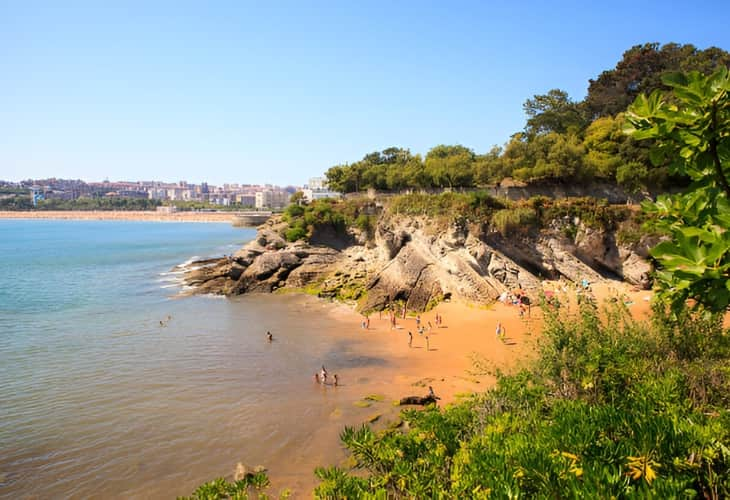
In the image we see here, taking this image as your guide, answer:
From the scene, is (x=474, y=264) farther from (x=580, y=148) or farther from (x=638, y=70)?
(x=638, y=70)

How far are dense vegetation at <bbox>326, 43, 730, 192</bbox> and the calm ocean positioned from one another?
19.0 m

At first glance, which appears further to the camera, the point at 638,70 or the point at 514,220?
the point at 638,70

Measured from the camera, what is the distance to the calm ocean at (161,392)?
43.1ft

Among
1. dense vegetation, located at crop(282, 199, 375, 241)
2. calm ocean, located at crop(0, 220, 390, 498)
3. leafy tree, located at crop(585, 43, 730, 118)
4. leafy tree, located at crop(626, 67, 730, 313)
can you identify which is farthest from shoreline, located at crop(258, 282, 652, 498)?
leafy tree, located at crop(585, 43, 730, 118)

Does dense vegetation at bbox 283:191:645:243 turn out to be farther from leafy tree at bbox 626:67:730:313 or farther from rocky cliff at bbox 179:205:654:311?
leafy tree at bbox 626:67:730:313

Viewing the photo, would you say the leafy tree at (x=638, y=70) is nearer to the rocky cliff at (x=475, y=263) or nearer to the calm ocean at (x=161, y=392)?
the rocky cliff at (x=475, y=263)

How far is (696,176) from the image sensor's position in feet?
14.3

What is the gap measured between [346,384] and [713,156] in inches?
672

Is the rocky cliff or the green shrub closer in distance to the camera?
the rocky cliff

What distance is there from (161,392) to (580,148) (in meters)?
34.3

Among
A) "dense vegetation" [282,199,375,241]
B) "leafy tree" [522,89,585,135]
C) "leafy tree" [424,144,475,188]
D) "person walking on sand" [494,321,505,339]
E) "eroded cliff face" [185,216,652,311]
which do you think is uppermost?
"leafy tree" [522,89,585,135]

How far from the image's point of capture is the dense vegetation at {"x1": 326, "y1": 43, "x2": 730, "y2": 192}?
33.9 m

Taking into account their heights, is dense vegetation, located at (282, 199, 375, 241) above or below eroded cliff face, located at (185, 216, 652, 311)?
above

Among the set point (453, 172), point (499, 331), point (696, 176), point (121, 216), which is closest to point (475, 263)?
point (499, 331)
